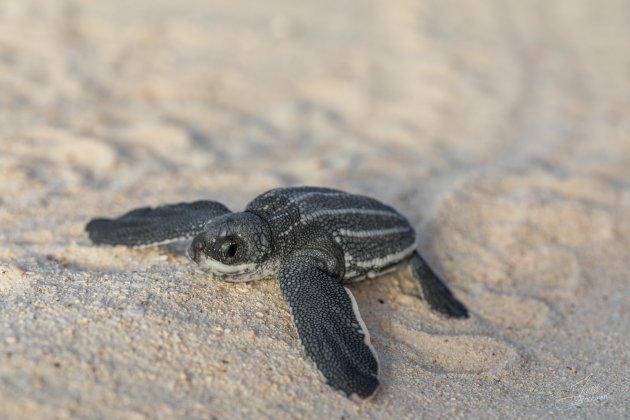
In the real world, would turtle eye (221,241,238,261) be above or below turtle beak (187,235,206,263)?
above

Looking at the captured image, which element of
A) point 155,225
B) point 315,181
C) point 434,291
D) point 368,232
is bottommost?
point 155,225

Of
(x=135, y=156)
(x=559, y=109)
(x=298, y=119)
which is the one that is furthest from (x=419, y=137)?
(x=135, y=156)

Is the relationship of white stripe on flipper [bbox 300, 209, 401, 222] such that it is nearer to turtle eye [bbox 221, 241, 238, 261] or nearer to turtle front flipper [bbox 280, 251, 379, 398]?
turtle front flipper [bbox 280, 251, 379, 398]

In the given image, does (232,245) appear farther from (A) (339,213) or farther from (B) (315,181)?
(B) (315,181)

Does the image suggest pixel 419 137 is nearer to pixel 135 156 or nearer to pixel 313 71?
pixel 313 71

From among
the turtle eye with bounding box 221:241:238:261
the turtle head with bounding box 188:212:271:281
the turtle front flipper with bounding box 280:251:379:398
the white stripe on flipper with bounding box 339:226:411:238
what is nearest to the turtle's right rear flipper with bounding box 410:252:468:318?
the white stripe on flipper with bounding box 339:226:411:238

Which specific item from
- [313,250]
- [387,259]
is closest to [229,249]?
[313,250]
